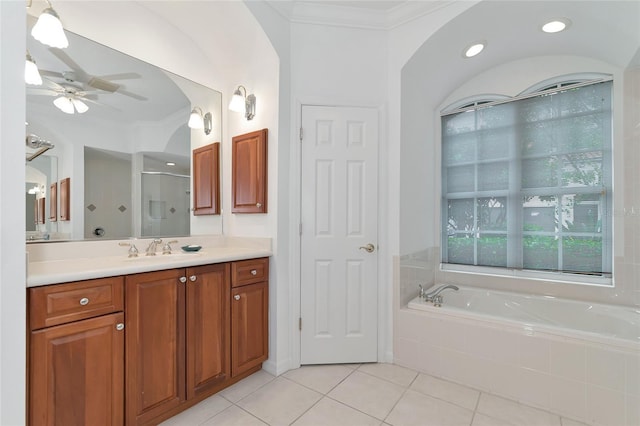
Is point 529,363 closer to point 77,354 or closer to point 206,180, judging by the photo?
point 77,354

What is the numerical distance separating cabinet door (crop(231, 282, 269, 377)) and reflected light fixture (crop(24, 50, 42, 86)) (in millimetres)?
1645

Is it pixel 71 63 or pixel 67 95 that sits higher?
pixel 71 63

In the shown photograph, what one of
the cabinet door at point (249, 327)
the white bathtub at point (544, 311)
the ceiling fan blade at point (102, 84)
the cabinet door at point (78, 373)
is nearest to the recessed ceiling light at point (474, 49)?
the white bathtub at point (544, 311)

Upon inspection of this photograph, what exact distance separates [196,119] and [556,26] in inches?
114

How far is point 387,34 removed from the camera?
234 centimetres

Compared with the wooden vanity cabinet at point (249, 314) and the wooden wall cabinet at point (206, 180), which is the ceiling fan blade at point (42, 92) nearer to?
the wooden wall cabinet at point (206, 180)

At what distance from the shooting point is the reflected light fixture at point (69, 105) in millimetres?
1673

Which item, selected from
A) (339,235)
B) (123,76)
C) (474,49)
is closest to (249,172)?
(339,235)

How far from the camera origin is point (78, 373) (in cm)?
122

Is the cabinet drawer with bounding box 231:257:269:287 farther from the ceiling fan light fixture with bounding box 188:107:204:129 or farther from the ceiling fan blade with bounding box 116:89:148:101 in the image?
the ceiling fan blade with bounding box 116:89:148:101

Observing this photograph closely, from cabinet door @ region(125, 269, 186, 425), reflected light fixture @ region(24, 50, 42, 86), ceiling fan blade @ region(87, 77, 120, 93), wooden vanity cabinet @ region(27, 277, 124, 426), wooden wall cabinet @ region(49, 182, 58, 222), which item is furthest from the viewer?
ceiling fan blade @ region(87, 77, 120, 93)

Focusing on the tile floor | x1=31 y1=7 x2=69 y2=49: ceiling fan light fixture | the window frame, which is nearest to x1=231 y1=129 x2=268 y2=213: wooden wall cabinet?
x1=31 y1=7 x2=69 y2=49: ceiling fan light fixture

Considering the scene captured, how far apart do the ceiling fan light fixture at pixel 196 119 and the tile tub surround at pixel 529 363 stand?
2277 mm

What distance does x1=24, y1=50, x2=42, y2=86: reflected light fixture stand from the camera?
5.01 ft
